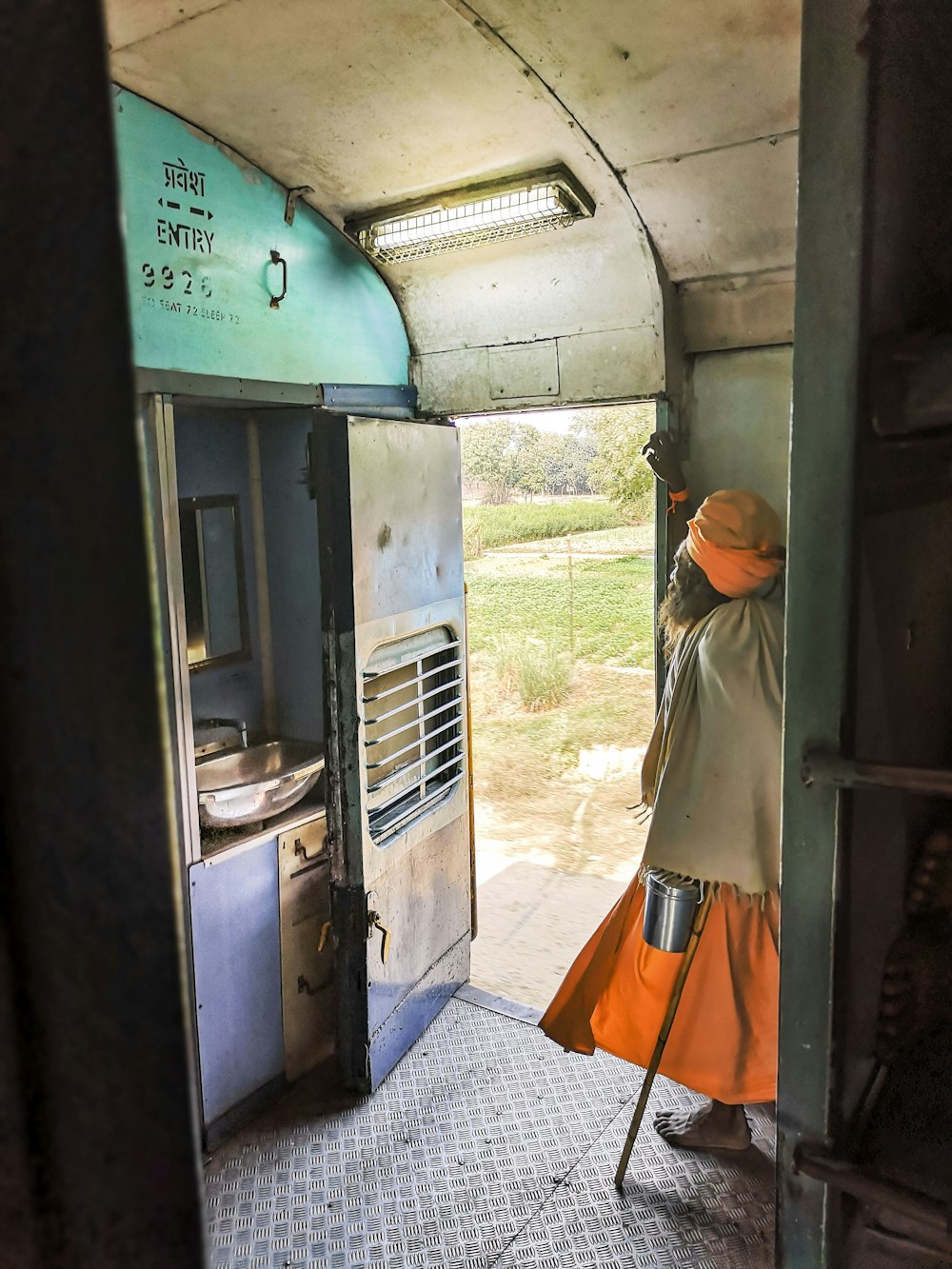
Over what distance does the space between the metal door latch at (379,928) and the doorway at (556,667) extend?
1.07m

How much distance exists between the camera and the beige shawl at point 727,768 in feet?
8.15

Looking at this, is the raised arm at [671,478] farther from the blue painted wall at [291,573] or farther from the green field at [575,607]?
the green field at [575,607]

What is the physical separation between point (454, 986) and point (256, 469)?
231 cm

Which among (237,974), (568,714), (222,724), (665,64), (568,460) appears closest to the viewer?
(665,64)

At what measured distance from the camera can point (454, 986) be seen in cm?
361

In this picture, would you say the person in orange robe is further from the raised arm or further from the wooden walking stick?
the raised arm

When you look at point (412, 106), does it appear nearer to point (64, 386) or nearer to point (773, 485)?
point (773, 485)

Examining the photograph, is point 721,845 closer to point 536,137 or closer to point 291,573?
point 291,573

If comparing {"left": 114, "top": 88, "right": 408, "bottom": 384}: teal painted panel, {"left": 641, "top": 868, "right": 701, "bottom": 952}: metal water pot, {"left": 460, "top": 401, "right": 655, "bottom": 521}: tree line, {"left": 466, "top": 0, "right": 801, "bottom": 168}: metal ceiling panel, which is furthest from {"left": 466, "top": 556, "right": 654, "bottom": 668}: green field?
{"left": 466, "top": 0, "right": 801, "bottom": 168}: metal ceiling panel

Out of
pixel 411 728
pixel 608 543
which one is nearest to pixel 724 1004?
pixel 411 728

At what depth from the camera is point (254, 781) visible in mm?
2959

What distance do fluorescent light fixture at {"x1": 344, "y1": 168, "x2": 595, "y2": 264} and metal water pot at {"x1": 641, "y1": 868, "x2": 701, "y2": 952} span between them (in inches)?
84.3

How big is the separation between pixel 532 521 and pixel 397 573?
874cm

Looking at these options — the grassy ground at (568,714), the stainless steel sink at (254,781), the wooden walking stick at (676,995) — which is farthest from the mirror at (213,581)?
the grassy ground at (568,714)
